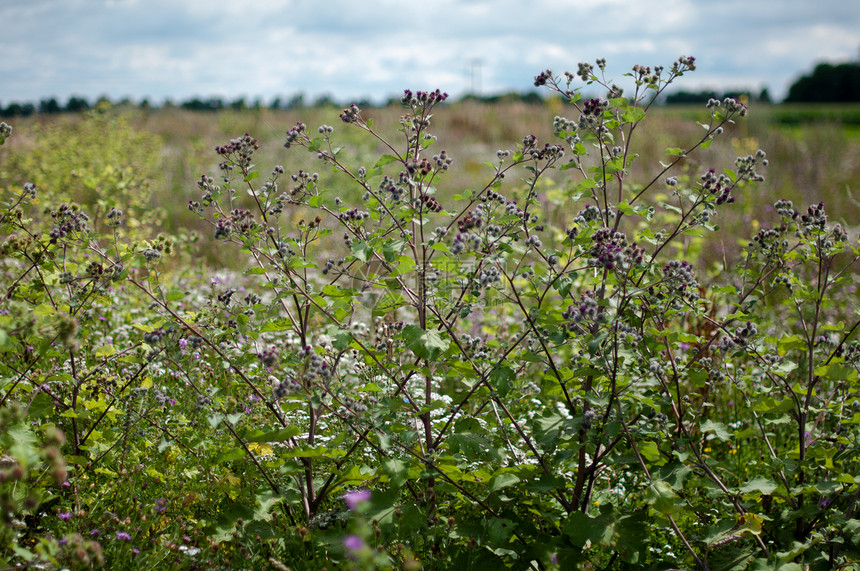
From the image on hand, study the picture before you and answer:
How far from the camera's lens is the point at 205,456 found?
312 centimetres

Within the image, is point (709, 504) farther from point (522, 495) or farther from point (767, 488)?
point (522, 495)

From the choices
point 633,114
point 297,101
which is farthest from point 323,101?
point 633,114

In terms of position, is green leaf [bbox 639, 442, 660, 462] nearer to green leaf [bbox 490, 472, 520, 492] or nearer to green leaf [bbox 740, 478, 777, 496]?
green leaf [bbox 740, 478, 777, 496]

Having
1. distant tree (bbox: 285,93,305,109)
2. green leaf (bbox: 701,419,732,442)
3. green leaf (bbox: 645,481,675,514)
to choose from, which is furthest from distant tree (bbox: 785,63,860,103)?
green leaf (bbox: 645,481,675,514)

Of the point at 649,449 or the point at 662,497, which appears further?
the point at 649,449

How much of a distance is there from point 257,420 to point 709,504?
2488 mm

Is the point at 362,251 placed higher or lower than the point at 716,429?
higher

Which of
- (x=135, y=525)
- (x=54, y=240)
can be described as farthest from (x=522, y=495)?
(x=54, y=240)

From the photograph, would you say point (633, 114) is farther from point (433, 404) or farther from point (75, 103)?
point (75, 103)

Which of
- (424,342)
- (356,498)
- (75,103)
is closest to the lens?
(356,498)

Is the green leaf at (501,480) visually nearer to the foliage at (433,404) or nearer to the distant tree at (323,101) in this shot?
the foliage at (433,404)

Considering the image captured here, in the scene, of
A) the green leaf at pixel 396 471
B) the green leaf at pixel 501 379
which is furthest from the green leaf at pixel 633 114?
the green leaf at pixel 396 471

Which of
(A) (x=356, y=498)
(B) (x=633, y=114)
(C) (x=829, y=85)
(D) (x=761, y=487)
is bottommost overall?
(D) (x=761, y=487)

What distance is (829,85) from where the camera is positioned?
59.8 m
